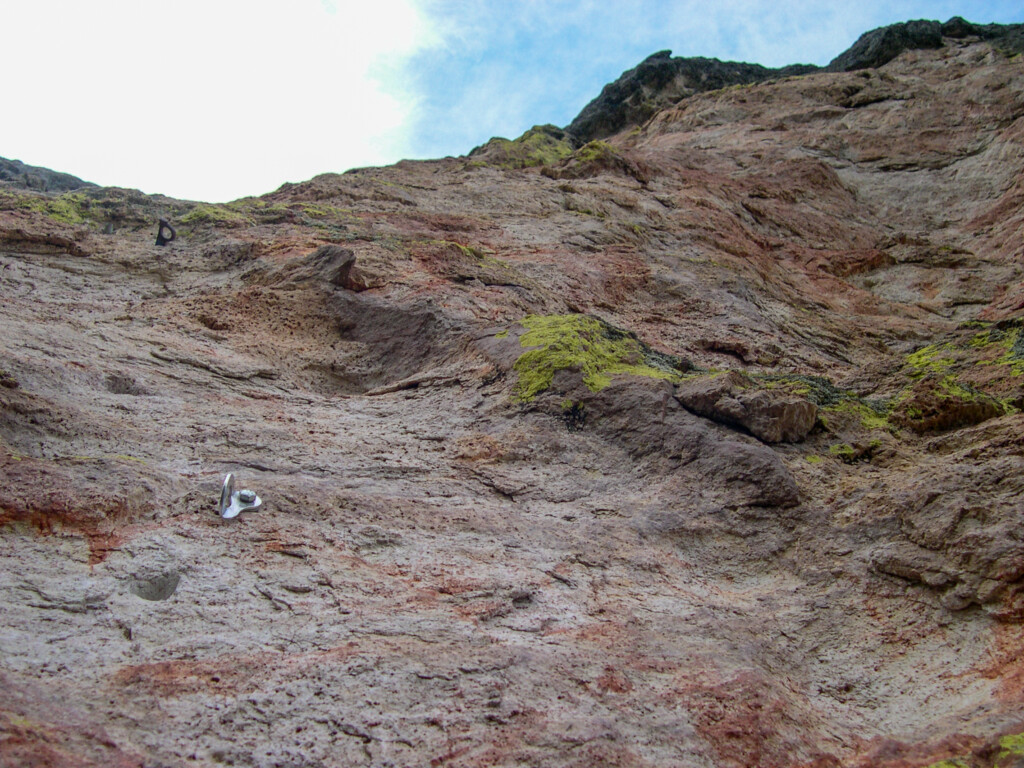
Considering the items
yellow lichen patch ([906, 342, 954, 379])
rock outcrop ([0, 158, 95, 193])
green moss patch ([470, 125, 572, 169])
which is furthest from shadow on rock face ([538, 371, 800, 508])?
rock outcrop ([0, 158, 95, 193])

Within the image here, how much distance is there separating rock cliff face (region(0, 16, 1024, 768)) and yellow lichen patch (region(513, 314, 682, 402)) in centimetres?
5

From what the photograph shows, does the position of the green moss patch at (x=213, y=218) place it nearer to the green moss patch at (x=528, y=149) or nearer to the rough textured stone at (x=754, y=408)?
the green moss patch at (x=528, y=149)

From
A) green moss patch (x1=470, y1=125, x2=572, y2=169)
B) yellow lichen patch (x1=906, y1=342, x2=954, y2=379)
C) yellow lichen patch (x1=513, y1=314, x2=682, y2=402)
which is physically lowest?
yellow lichen patch (x1=513, y1=314, x2=682, y2=402)

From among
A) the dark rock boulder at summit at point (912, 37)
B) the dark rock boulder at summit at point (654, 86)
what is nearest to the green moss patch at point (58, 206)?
the dark rock boulder at summit at point (654, 86)

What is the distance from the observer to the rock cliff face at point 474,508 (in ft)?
12.4

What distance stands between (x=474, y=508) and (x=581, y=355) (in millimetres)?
2515

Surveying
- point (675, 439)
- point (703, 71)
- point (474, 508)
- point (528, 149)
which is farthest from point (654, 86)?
point (474, 508)

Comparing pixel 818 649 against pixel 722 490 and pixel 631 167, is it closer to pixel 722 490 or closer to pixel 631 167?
pixel 722 490

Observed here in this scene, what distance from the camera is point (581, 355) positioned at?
785cm

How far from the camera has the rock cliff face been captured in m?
3.78

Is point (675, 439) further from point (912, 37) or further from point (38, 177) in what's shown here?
point (912, 37)

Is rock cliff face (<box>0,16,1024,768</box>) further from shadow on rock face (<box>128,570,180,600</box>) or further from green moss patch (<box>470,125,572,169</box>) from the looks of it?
green moss patch (<box>470,125,572,169</box>)

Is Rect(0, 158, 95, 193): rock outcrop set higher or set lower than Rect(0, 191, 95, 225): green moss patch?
higher

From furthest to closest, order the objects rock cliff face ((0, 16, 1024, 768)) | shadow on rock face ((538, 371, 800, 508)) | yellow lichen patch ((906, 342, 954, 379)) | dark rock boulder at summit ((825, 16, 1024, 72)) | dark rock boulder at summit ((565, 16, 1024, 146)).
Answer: dark rock boulder at summit ((565, 16, 1024, 146)) → dark rock boulder at summit ((825, 16, 1024, 72)) → yellow lichen patch ((906, 342, 954, 379)) → shadow on rock face ((538, 371, 800, 508)) → rock cliff face ((0, 16, 1024, 768))
